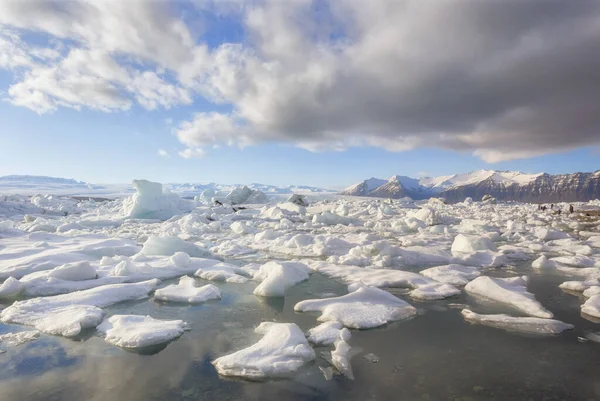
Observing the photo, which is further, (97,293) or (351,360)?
(97,293)

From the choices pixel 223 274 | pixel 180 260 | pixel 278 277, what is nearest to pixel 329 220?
pixel 180 260

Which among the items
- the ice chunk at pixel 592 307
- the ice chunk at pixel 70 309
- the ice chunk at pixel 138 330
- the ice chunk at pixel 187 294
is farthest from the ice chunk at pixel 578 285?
the ice chunk at pixel 70 309

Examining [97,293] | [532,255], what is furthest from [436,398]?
[532,255]

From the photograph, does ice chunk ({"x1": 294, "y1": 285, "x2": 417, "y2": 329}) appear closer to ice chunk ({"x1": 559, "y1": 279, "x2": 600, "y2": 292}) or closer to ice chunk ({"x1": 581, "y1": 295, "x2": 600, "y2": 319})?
ice chunk ({"x1": 581, "y1": 295, "x2": 600, "y2": 319})

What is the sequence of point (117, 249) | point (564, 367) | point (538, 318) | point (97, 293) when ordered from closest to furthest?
point (564, 367)
point (538, 318)
point (97, 293)
point (117, 249)

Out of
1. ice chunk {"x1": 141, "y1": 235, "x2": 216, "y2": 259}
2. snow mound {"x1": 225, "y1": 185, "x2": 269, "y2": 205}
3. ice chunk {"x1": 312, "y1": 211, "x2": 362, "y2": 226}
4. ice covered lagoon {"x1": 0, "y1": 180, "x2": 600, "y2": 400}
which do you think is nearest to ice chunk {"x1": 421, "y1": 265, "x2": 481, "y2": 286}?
ice covered lagoon {"x1": 0, "y1": 180, "x2": 600, "y2": 400}

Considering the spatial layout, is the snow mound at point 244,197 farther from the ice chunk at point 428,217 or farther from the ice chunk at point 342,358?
the ice chunk at point 342,358

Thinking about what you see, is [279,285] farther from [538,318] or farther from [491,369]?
[538,318]
